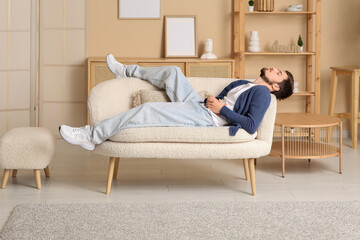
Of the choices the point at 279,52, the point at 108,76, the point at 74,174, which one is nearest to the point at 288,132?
the point at 279,52

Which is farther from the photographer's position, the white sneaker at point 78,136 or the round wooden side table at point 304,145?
the round wooden side table at point 304,145

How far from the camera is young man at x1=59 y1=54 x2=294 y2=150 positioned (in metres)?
3.97

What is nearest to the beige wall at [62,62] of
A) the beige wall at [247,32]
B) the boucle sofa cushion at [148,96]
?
the beige wall at [247,32]

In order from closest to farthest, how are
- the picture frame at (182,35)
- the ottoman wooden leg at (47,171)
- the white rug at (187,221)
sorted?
the white rug at (187,221)
the ottoman wooden leg at (47,171)
the picture frame at (182,35)

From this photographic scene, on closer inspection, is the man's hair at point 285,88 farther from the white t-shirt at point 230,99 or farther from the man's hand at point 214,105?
the man's hand at point 214,105

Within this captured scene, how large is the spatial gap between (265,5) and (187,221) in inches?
130

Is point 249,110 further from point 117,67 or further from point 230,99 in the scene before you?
point 117,67

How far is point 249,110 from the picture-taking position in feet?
13.3

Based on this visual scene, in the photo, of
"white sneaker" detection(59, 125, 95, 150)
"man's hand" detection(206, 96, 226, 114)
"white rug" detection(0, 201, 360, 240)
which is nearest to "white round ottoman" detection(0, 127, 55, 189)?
"white sneaker" detection(59, 125, 95, 150)

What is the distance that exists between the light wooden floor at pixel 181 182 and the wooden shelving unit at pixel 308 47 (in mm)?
1142

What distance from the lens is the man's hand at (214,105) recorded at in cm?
406

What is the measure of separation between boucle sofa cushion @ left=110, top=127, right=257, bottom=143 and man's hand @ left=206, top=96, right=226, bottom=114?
0.15 m

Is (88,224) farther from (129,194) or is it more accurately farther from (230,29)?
(230,29)

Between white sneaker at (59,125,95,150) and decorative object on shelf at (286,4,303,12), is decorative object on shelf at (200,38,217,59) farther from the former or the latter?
white sneaker at (59,125,95,150)
